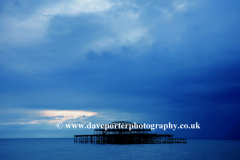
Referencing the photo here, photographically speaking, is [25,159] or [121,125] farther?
[121,125]

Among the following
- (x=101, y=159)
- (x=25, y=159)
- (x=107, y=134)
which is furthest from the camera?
(x=107, y=134)

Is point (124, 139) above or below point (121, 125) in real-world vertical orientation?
below

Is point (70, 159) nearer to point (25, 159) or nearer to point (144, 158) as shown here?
point (25, 159)

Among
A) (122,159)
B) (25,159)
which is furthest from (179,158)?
(25,159)

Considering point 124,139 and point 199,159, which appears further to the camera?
point 124,139

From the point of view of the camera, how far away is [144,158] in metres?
50.0

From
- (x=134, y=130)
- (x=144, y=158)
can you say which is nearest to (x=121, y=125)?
(x=134, y=130)

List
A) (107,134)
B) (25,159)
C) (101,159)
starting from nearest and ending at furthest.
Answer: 1. (101,159)
2. (25,159)
3. (107,134)

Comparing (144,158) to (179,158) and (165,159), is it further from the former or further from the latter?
(179,158)

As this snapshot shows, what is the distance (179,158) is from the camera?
50.8m

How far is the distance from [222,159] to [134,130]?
4441cm

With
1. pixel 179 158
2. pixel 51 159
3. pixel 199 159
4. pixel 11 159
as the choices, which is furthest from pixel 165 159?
pixel 11 159

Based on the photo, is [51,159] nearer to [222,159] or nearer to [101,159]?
[101,159]

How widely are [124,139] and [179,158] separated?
45.7m
